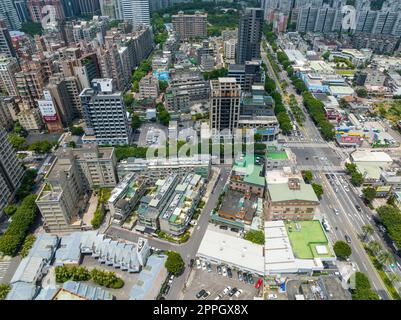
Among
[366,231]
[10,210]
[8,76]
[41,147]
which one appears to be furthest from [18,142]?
[366,231]

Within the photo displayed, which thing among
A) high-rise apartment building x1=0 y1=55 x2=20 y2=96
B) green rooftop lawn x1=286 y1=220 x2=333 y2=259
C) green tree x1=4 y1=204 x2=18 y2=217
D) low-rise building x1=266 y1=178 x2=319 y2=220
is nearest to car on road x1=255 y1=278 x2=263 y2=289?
green rooftop lawn x1=286 y1=220 x2=333 y2=259

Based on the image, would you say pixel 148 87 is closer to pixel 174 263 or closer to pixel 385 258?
pixel 174 263

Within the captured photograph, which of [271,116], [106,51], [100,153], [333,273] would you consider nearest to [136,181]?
[100,153]

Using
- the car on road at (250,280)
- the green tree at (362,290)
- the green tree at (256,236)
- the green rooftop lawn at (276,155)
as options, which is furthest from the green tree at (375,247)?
the green rooftop lawn at (276,155)

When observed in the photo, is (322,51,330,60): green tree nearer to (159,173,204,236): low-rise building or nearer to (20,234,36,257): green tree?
(159,173,204,236): low-rise building

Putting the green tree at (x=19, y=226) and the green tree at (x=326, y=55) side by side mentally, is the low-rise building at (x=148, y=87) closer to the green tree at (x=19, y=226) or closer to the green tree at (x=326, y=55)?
the green tree at (x=19, y=226)

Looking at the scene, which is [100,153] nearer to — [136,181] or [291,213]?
[136,181]
